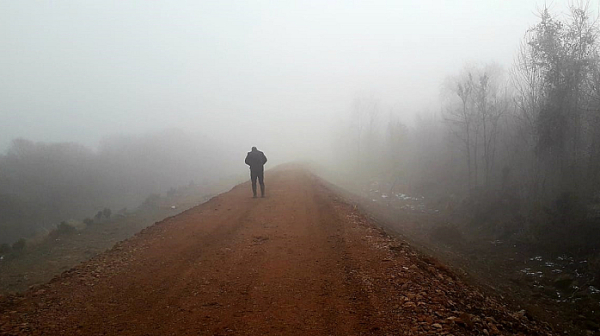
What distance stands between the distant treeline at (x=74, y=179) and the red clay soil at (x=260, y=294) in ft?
54.3

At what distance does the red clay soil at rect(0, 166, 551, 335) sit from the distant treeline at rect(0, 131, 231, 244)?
54.3 ft

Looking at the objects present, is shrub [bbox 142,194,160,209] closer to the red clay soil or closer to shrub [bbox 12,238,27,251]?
shrub [bbox 12,238,27,251]

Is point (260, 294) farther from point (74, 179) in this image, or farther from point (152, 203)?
point (74, 179)

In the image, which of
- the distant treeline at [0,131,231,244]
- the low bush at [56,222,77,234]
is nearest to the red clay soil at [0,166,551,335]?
the low bush at [56,222,77,234]

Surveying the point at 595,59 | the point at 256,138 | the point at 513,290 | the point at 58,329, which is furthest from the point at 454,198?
the point at 256,138

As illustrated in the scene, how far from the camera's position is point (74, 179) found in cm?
3212

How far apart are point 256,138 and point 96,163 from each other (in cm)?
10465

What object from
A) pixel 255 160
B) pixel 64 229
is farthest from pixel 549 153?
pixel 64 229

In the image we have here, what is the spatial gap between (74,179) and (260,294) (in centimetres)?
3400

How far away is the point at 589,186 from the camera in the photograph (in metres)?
13.5

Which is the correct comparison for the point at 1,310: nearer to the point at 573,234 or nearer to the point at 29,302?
the point at 29,302

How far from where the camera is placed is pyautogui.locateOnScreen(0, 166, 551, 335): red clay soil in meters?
4.69

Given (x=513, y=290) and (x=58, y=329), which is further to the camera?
(x=513, y=290)

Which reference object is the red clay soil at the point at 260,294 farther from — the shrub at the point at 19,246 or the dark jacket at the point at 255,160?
the dark jacket at the point at 255,160
